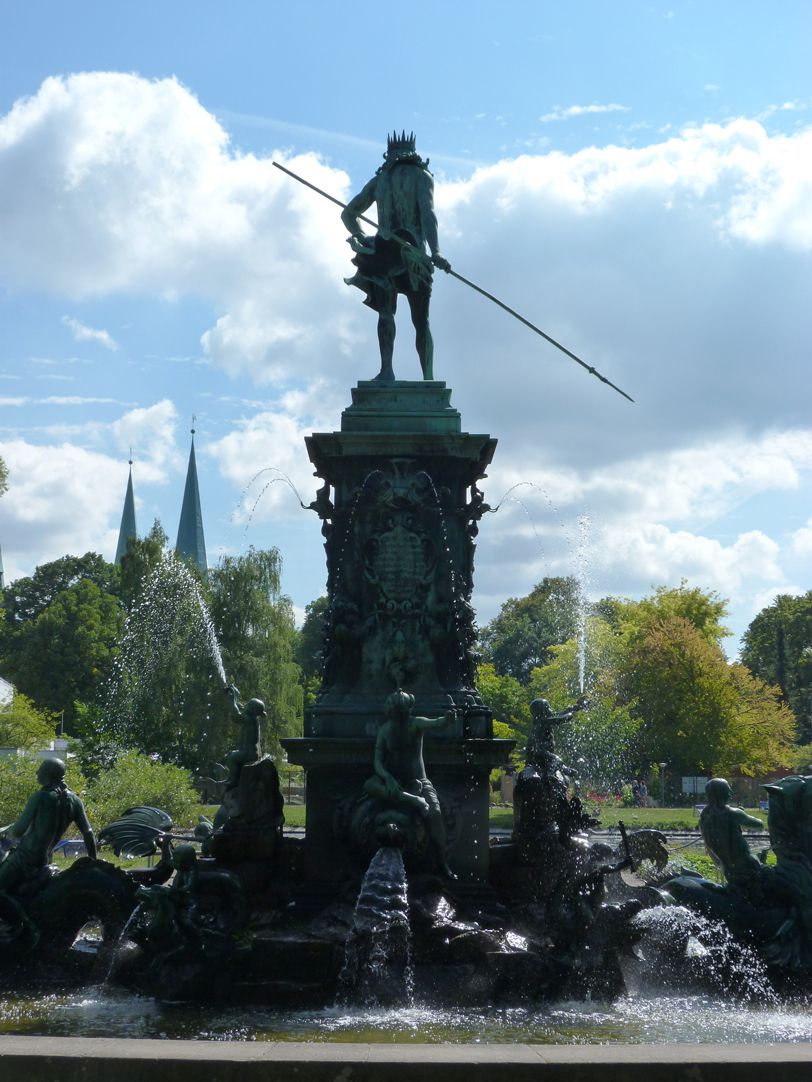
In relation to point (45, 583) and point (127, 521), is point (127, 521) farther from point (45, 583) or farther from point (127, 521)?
point (45, 583)

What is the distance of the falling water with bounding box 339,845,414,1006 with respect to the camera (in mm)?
9734

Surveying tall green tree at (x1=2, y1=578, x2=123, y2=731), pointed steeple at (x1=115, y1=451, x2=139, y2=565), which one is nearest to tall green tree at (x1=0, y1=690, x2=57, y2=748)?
tall green tree at (x1=2, y1=578, x2=123, y2=731)

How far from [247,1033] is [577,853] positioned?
480cm

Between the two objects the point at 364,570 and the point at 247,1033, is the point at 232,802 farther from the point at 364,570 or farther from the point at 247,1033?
the point at 247,1033

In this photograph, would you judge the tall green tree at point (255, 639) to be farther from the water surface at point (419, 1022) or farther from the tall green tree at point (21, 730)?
the water surface at point (419, 1022)

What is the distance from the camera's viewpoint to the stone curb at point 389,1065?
19.0 feet

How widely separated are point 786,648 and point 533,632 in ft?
56.4

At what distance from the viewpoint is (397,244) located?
1520cm

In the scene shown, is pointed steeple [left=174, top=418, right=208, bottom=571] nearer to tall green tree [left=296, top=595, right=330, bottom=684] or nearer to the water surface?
tall green tree [left=296, top=595, right=330, bottom=684]

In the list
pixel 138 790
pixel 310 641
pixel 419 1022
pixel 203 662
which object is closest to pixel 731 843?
pixel 419 1022

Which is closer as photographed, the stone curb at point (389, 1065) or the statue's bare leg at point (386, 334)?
the stone curb at point (389, 1065)

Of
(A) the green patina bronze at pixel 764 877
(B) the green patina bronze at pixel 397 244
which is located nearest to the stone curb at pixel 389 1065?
(A) the green patina bronze at pixel 764 877

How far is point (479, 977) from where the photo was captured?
9.95 m

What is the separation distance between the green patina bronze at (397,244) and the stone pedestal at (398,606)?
1.23 m
